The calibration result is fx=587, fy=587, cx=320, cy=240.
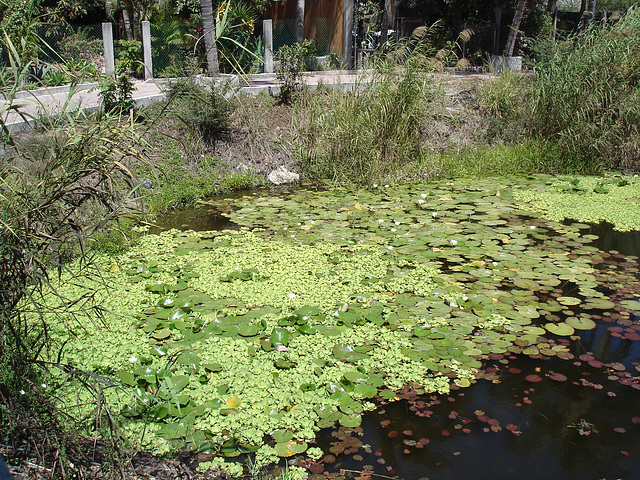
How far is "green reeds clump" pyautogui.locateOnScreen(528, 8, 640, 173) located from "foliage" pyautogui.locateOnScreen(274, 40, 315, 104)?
383 centimetres

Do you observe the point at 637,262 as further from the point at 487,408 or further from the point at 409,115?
the point at 409,115

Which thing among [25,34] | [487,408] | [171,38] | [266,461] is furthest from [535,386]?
[171,38]

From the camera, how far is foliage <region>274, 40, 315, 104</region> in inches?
380

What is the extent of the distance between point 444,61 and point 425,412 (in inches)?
284

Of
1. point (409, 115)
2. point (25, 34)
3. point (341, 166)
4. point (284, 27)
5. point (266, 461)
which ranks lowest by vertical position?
point (266, 461)

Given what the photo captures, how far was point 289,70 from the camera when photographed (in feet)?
31.9

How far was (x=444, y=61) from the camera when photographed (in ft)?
30.8

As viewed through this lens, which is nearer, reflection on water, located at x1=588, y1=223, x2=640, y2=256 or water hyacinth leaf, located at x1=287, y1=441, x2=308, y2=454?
water hyacinth leaf, located at x1=287, y1=441, x2=308, y2=454

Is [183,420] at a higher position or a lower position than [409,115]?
lower

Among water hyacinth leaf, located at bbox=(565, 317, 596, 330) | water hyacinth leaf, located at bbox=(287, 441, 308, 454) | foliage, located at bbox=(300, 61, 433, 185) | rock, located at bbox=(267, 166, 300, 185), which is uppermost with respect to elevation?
foliage, located at bbox=(300, 61, 433, 185)

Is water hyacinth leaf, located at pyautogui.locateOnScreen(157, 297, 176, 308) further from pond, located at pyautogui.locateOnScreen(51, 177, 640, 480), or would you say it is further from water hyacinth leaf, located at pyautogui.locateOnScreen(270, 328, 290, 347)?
water hyacinth leaf, located at pyautogui.locateOnScreen(270, 328, 290, 347)

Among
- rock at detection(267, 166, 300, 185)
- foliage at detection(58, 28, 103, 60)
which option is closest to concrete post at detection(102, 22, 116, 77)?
foliage at detection(58, 28, 103, 60)

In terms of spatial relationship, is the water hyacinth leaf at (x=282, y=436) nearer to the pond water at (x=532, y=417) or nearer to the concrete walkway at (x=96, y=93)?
the pond water at (x=532, y=417)

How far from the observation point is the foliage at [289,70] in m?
9.64
